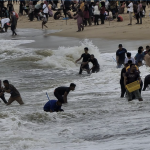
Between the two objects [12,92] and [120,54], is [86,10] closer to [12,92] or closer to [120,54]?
[120,54]

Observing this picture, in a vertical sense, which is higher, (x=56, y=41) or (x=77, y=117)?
(x=56, y=41)

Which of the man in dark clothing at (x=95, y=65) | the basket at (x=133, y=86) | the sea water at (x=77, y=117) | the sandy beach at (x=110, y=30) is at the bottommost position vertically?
the sea water at (x=77, y=117)

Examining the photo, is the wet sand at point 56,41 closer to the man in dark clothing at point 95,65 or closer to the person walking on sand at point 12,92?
the man in dark clothing at point 95,65

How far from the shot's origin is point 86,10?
29516mm

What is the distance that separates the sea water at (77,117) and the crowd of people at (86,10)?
10786 mm

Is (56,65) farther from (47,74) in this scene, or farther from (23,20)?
(23,20)

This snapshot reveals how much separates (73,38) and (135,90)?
15.8m

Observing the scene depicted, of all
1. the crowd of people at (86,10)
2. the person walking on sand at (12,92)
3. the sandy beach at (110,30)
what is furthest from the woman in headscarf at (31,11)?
the person walking on sand at (12,92)

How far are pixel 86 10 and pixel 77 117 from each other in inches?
738

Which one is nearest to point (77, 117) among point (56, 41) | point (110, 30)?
point (56, 41)

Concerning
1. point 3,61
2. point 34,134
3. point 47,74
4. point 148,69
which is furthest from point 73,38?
point 34,134

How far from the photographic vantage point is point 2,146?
930cm

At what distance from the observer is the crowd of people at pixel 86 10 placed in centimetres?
2925

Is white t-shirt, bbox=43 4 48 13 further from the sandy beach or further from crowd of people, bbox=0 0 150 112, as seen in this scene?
the sandy beach
